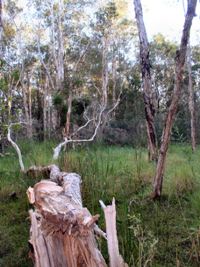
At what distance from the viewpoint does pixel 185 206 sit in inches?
138

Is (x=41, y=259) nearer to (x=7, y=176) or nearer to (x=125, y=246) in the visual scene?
(x=125, y=246)

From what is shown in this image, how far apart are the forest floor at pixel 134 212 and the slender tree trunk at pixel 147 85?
1021 mm

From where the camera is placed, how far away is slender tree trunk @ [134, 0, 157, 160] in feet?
20.4

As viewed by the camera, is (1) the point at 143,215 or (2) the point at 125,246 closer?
(2) the point at 125,246

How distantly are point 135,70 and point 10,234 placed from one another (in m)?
20.9

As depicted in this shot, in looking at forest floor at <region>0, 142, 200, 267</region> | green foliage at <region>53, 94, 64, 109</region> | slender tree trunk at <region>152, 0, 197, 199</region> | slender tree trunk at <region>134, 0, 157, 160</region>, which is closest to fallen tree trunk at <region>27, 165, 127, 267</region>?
forest floor at <region>0, 142, 200, 267</region>

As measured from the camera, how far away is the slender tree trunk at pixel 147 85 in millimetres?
6223

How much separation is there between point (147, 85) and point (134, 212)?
3.85m

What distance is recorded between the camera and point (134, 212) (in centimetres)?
335

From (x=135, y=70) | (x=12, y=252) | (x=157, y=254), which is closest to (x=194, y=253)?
(x=157, y=254)

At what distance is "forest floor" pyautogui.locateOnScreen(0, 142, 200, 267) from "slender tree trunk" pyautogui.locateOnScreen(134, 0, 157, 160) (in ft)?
3.35

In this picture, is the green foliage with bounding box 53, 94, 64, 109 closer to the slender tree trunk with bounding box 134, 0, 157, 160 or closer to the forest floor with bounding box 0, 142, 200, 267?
the slender tree trunk with bounding box 134, 0, 157, 160

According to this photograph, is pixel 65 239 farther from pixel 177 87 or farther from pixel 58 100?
pixel 58 100

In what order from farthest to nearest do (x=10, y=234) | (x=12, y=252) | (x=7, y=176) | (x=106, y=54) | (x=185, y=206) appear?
(x=106, y=54)
(x=7, y=176)
(x=185, y=206)
(x=10, y=234)
(x=12, y=252)
